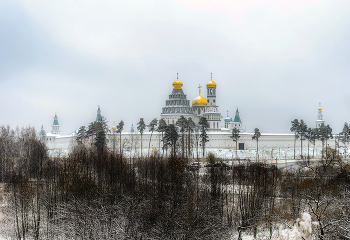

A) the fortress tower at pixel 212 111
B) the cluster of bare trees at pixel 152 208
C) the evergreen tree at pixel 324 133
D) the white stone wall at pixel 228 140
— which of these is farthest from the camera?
the fortress tower at pixel 212 111

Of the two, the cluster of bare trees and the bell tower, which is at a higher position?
the bell tower

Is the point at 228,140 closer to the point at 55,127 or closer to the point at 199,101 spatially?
the point at 199,101

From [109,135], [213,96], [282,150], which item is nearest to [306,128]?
[282,150]

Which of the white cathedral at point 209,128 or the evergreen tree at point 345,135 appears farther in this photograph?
the white cathedral at point 209,128

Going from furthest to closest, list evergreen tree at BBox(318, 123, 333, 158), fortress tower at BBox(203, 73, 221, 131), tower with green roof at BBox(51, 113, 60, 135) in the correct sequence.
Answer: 1. tower with green roof at BBox(51, 113, 60, 135)
2. fortress tower at BBox(203, 73, 221, 131)
3. evergreen tree at BBox(318, 123, 333, 158)

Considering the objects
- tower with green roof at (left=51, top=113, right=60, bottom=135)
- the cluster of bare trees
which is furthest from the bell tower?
the cluster of bare trees

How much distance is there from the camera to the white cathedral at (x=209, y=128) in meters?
55.0

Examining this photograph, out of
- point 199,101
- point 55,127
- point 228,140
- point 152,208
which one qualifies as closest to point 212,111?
point 199,101

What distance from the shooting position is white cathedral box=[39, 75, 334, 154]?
5500cm

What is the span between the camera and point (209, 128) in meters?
60.1

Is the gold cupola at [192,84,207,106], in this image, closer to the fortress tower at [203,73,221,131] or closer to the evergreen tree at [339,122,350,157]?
the fortress tower at [203,73,221,131]

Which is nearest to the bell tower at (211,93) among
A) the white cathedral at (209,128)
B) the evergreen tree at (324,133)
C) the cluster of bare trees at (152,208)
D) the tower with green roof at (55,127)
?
the white cathedral at (209,128)

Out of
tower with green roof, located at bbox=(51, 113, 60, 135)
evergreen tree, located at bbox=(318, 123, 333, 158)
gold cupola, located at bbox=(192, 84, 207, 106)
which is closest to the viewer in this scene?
evergreen tree, located at bbox=(318, 123, 333, 158)

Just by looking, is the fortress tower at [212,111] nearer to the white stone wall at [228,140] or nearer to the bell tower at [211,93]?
the bell tower at [211,93]
